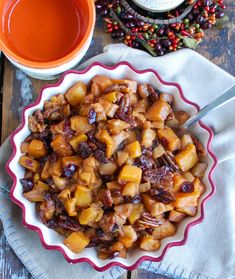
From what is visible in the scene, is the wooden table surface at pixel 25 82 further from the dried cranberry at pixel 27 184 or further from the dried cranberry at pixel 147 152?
the dried cranberry at pixel 147 152

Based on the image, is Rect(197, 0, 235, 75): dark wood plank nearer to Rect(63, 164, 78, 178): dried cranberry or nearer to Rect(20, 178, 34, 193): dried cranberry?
Rect(63, 164, 78, 178): dried cranberry

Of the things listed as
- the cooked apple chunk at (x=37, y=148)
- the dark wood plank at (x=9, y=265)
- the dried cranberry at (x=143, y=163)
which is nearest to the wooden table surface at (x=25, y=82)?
the dark wood plank at (x=9, y=265)

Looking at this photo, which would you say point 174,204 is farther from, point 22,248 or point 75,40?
point 75,40

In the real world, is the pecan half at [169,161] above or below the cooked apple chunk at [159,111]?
below

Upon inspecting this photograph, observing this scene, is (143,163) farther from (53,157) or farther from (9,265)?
(9,265)

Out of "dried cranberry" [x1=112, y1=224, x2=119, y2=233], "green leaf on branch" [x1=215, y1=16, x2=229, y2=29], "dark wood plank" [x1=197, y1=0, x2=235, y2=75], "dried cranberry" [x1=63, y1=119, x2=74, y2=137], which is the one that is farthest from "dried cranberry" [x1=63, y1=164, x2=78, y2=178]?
"green leaf on branch" [x1=215, y1=16, x2=229, y2=29]

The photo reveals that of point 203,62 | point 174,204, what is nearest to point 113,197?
point 174,204

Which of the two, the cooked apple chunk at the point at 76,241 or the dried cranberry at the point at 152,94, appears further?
the dried cranberry at the point at 152,94
